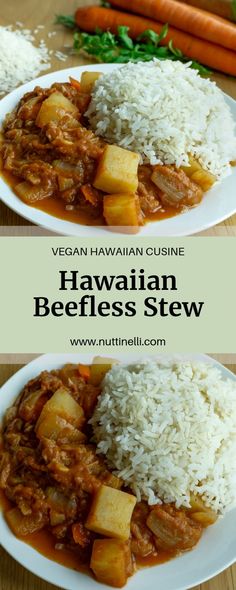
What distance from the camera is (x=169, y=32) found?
187 inches

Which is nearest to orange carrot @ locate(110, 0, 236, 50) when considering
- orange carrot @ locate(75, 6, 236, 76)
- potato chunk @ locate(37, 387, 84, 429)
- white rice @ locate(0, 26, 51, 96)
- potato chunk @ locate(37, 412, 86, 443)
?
orange carrot @ locate(75, 6, 236, 76)

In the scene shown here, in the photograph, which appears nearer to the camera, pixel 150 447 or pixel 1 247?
pixel 150 447

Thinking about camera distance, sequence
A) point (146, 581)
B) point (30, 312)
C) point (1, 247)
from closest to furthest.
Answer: point (146, 581)
point (30, 312)
point (1, 247)

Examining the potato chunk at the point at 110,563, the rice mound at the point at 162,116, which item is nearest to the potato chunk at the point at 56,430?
the potato chunk at the point at 110,563

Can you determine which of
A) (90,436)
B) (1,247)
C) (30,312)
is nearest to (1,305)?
(30,312)

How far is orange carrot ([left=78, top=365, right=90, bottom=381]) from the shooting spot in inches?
116

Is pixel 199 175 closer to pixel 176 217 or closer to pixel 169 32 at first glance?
pixel 176 217

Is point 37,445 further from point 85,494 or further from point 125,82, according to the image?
point 125,82

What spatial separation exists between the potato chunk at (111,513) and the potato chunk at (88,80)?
2094 millimetres

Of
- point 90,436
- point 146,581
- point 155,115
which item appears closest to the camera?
point 146,581

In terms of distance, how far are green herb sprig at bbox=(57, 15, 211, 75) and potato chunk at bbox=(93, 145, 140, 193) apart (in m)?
1.27

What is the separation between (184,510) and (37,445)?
0.52 m

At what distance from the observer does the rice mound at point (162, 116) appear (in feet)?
11.8

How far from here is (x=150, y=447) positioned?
8.51 ft
